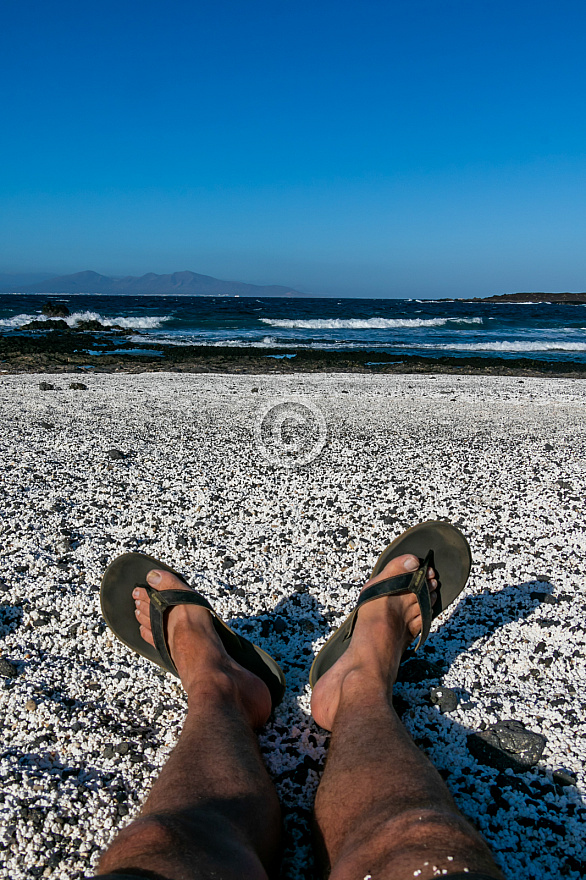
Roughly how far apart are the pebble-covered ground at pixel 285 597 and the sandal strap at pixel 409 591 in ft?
0.68

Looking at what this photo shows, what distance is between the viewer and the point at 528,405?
7.77 meters

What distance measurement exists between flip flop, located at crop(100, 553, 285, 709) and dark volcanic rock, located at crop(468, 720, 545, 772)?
63 centimetres

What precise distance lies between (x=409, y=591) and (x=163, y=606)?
86 cm

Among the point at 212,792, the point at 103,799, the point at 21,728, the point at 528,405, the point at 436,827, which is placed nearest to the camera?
the point at 436,827

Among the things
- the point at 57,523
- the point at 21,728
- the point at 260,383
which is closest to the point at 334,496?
the point at 57,523

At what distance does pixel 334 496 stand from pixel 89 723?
209cm

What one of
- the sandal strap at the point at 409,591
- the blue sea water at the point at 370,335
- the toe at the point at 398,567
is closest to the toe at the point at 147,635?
the sandal strap at the point at 409,591

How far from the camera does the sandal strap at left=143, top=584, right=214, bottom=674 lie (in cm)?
186

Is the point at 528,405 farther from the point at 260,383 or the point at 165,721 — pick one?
the point at 165,721

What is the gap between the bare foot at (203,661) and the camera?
1641mm

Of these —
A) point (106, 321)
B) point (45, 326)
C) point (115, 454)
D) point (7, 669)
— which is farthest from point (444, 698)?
point (106, 321)
